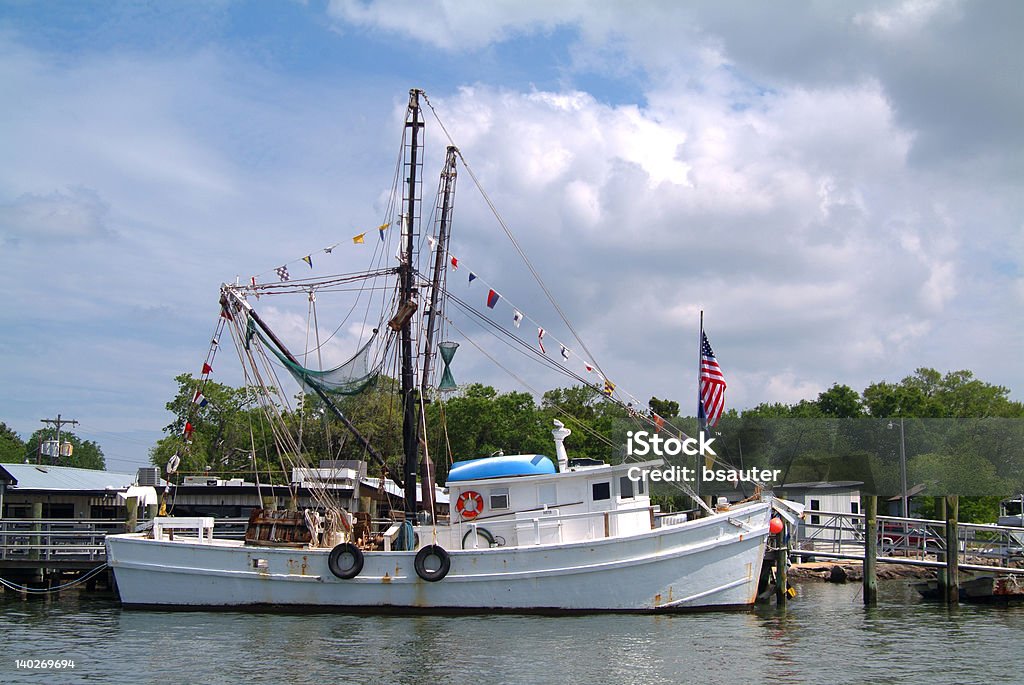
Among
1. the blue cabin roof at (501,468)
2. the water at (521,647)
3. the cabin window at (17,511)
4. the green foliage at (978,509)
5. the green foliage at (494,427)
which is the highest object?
the green foliage at (494,427)

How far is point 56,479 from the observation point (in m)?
43.5

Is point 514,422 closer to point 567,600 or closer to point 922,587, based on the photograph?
point 922,587

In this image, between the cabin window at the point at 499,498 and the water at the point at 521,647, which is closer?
the water at the point at 521,647

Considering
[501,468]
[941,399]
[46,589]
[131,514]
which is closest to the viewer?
[501,468]

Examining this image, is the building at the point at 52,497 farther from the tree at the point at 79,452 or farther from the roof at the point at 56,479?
the tree at the point at 79,452

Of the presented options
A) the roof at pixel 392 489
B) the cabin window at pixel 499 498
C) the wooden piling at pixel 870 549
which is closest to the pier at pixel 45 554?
the cabin window at pixel 499 498

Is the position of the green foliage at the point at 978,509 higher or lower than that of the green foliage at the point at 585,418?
lower

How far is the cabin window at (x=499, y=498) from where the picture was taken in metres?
27.9

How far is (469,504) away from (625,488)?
13.8 ft

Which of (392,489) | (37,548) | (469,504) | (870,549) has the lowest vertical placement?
(37,548)

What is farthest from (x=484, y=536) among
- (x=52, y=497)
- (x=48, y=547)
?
(x=52, y=497)

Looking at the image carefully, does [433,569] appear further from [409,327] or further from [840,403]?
[840,403]

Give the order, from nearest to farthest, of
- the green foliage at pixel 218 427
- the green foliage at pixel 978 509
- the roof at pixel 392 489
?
the roof at pixel 392 489 → the green foliage at pixel 978 509 → the green foliage at pixel 218 427

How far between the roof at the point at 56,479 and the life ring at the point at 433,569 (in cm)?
2078
